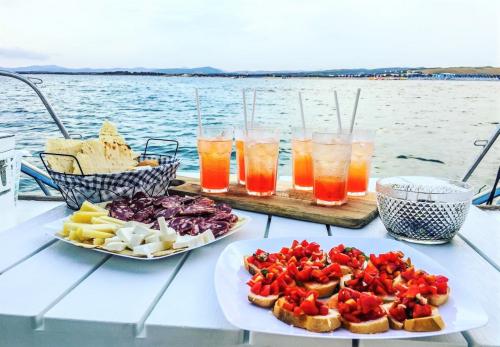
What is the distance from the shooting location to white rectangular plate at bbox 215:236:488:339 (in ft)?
2.76

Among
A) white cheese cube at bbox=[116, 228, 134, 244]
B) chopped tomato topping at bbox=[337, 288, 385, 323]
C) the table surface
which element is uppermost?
chopped tomato topping at bbox=[337, 288, 385, 323]

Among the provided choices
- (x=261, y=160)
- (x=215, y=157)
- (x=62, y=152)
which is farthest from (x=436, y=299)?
(x=62, y=152)

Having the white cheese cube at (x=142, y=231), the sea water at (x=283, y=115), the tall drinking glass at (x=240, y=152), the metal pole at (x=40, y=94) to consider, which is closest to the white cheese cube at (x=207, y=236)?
the white cheese cube at (x=142, y=231)

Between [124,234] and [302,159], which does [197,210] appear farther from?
[302,159]

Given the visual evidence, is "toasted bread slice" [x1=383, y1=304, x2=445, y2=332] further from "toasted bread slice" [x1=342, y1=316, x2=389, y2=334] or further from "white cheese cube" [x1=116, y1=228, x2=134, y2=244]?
"white cheese cube" [x1=116, y1=228, x2=134, y2=244]

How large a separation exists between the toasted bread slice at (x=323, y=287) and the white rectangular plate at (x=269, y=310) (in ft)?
0.35

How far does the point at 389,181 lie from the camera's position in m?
1.54

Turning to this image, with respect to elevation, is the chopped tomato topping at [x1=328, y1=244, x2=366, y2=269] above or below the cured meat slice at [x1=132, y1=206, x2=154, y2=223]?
above

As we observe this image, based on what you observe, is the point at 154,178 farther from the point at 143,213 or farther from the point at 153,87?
the point at 153,87

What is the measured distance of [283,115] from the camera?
20.5 meters

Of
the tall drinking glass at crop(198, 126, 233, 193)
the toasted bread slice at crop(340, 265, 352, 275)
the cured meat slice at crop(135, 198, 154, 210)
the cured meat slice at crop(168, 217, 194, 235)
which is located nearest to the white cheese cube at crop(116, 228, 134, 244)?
the cured meat slice at crop(168, 217, 194, 235)

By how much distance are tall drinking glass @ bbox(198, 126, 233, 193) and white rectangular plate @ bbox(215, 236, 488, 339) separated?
595 millimetres

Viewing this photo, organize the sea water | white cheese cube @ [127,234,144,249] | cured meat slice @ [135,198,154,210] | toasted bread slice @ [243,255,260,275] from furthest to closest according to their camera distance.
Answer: the sea water
cured meat slice @ [135,198,154,210]
white cheese cube @ [127,234,144,249]
toasted bread slice @ [243,255,260,275]

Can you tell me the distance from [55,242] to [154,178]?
0.39 metres
